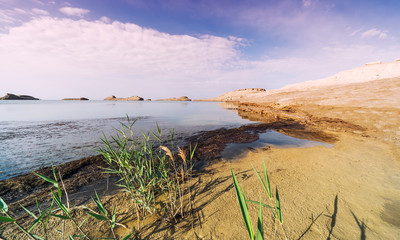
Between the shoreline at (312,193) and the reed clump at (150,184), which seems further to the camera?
the reed clump at (150,184)

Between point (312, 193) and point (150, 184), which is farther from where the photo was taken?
point (312, 193)

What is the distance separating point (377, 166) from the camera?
3.90 metres

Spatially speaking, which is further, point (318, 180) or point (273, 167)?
point (273, 167)

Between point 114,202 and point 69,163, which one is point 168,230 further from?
point 69,163

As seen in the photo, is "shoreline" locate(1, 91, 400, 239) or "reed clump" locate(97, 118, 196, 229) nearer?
"shoreline" locate(1, 91, 400, 239)

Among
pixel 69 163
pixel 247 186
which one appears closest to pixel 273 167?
pixel 247 186

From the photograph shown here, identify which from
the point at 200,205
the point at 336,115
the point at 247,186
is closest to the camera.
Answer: the point at 200,205

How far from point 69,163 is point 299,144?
8.90 metres

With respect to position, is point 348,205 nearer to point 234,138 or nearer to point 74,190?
point 234,138

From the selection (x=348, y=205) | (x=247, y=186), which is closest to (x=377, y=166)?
(x=348, y=205)

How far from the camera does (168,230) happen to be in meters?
2.12

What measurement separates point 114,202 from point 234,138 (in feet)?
19.2

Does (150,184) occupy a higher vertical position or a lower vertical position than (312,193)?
higher

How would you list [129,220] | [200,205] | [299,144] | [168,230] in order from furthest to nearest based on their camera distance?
[299,144] → [200,205] → [129,220] → [168,230]
